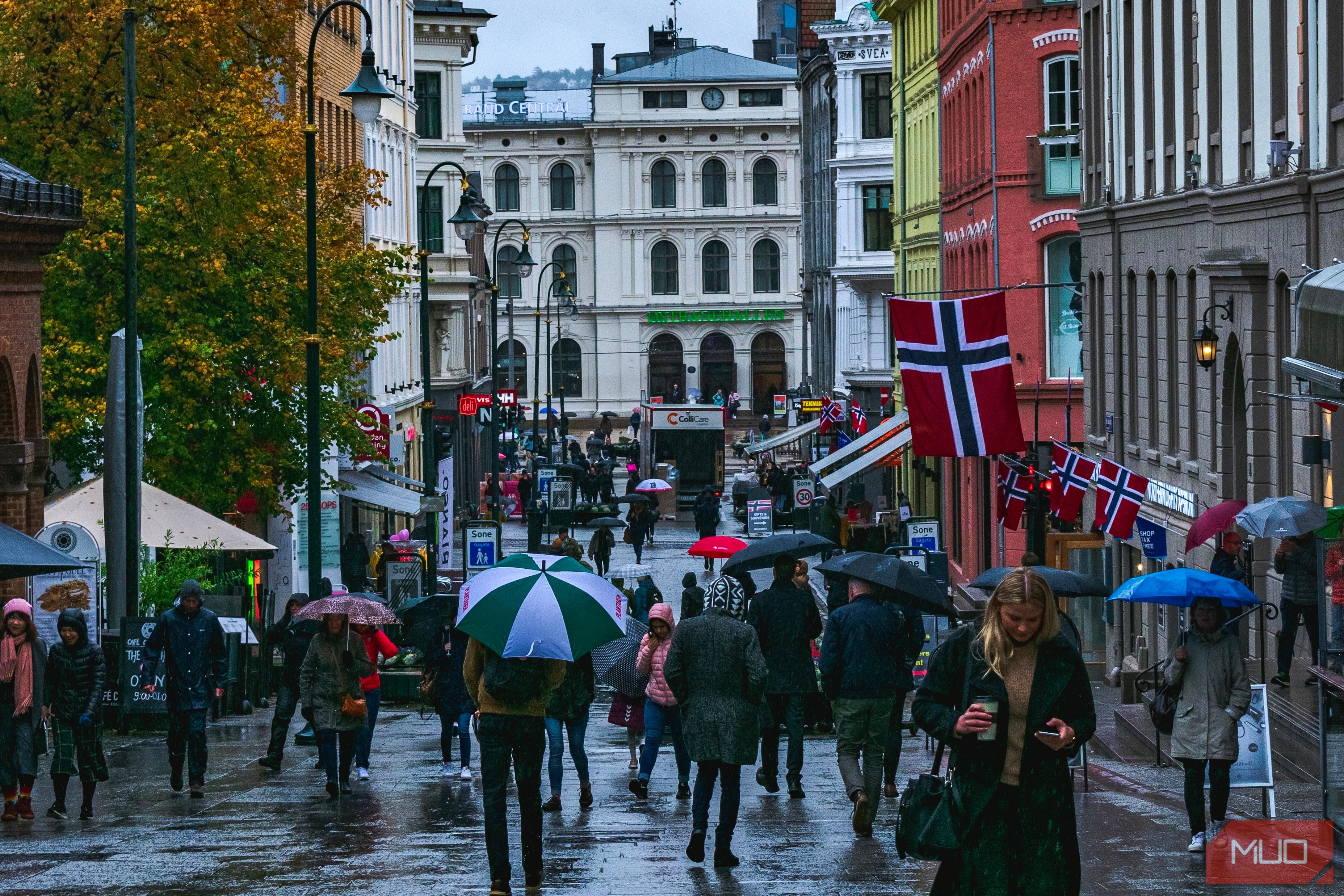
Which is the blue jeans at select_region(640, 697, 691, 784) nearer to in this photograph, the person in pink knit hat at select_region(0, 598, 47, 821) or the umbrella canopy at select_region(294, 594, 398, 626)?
the umbrella canopy at select_region(294, 594, 398, 626)

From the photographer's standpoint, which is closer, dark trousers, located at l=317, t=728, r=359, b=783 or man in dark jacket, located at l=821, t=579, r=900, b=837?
man in dark jacket, located at l=821, t=579, r=900, b=837

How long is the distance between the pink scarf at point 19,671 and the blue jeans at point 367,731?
2.60 metres

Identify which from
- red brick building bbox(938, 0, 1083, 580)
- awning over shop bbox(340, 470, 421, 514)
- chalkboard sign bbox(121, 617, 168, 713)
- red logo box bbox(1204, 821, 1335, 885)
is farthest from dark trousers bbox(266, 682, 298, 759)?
red brick building bbox(938, 0, 1083, 580)

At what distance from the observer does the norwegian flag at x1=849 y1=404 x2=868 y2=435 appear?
207 ft

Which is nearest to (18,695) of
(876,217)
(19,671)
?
(19,671)

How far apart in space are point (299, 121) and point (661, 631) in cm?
1812

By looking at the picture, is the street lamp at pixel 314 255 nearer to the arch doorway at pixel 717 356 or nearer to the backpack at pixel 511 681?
the backpack at pixel 511 681

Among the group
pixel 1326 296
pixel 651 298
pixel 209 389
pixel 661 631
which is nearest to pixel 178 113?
pixel 209 389

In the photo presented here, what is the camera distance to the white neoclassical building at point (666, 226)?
376 ft

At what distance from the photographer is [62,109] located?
90.8 ft

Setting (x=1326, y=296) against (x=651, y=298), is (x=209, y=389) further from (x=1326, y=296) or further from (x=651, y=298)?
(x=651, y=298)

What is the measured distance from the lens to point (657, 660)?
50.5 ft

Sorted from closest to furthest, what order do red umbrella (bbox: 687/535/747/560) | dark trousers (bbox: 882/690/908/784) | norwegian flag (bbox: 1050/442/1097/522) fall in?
dark trousers (bbox: 882/690/908/784), norwegian flag (bbox: 1050/442/1097/522), red umbrella (bbox: 687/535/747/560)

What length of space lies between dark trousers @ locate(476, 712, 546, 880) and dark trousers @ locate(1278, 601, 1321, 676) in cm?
1017
